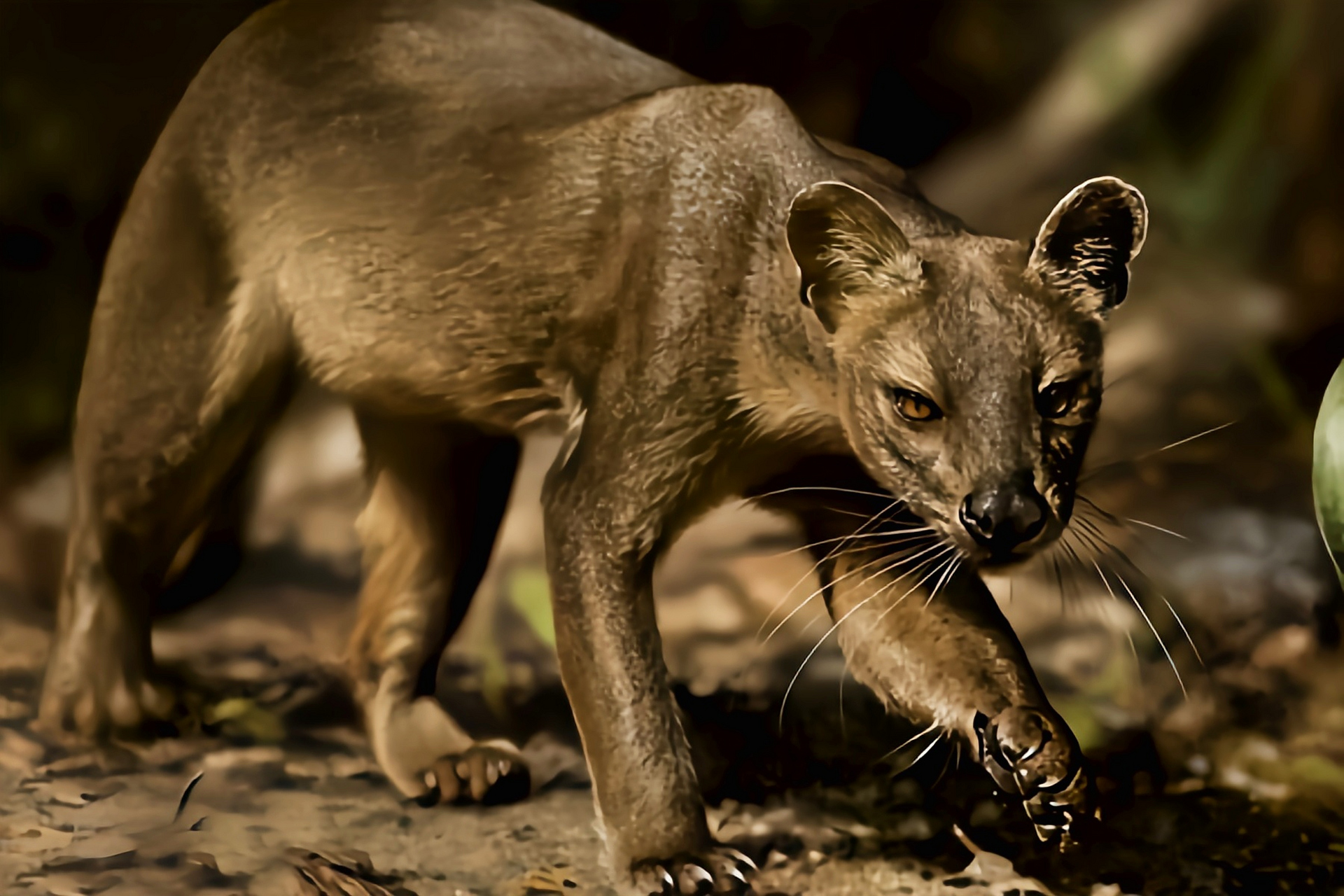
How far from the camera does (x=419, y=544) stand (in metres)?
1.78

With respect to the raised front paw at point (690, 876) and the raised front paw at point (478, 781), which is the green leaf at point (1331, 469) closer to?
the raised front paw at point (690, 876)

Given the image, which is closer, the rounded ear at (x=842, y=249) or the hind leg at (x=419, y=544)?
the rounded ear at (x=842, y=249)

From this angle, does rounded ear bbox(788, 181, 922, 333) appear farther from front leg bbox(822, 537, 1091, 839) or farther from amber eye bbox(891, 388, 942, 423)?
front leg bbox(822, 537, 1091, 839)

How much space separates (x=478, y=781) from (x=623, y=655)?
29 centimetres

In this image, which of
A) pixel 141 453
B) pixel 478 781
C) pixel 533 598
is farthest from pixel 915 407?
pixel 141 453

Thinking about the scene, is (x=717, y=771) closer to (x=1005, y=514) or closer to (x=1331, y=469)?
(x=1005, y=514)

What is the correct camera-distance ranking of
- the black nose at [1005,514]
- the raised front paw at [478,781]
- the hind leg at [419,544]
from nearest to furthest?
1. the black nose at [1005,514]
2. the raised front paw at [478,781]
3. the hind leg at [419,544]

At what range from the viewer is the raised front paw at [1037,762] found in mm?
1463

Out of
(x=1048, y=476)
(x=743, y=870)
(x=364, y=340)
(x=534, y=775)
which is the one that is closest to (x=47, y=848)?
(x=534, y=775)

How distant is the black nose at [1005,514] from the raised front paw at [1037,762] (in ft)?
0.71

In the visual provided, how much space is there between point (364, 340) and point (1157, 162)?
1.02 metres

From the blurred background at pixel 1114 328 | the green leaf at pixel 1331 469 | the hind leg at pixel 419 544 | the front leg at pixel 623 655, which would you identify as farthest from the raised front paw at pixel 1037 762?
the hind leg at pixel 419 544

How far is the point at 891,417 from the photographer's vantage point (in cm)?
145

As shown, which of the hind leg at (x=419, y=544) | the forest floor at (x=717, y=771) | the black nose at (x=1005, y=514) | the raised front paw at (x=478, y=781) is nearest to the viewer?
the black nose at (x=1005, y=514)
